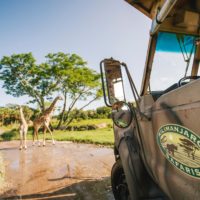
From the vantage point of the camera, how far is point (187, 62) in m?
2.64

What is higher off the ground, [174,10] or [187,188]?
[174,10]

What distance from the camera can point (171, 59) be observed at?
2.60 metres

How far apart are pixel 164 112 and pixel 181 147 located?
316 millimetres

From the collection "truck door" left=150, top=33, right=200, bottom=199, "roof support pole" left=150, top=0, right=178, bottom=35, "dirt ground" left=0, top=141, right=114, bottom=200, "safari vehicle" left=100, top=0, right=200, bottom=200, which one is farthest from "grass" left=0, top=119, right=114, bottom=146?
"roof support pole" left=150, top=0, right=178, bottom=35

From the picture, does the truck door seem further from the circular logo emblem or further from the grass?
the grass

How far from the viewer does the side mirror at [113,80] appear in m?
2.28

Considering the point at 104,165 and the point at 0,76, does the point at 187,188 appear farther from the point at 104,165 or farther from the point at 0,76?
the point at 0,76

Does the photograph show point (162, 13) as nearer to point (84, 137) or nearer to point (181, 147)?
point (181, 147)

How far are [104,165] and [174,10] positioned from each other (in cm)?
525

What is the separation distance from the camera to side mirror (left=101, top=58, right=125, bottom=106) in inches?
89.9

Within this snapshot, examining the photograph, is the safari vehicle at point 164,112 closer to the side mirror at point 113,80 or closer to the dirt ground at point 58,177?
the side mirror at point 113,80

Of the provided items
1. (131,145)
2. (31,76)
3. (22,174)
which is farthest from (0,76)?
(131,145)

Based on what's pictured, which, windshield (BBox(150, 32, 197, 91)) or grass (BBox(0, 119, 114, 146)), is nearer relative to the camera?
windshield (BBox(150, 32, 197, 91))

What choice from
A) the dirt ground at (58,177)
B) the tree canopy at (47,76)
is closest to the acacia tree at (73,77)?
the tree canopy at (47,76)
